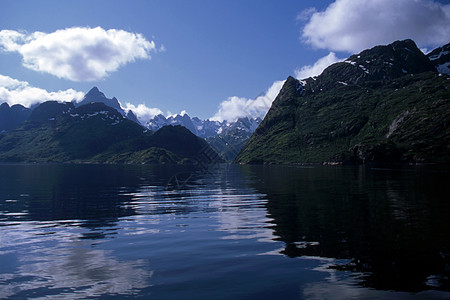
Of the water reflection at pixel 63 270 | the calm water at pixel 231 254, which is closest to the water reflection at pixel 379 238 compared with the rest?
the calm water at pixel 231 254

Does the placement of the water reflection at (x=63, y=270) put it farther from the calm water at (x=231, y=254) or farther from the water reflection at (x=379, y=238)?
the water reflection at (x=379, y=238)

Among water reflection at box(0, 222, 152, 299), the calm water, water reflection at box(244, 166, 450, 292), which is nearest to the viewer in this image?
the calm water

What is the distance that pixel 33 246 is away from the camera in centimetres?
2273

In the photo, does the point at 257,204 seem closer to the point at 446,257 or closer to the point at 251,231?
the point at 251,231

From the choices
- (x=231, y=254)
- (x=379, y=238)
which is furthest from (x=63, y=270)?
(x=379, y=238)

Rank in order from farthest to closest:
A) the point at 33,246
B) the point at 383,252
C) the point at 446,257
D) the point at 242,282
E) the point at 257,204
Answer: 1. the point at 257,204
2. the point at 33,246
3. the point at 383,252
4. the point at 446,257
5. the point at 242,282

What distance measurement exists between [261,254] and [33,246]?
1762cm

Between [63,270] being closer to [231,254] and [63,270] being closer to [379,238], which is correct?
[231,254]

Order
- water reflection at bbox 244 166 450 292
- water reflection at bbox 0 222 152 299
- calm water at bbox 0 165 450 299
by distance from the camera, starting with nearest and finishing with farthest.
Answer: calm water at bbox 0 165 450 299 < water reflection at bbox 0 222 152 299 < water reflection at bbox 244 166 450 292

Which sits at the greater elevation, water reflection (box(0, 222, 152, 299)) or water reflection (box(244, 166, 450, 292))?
water reflection (box(0, 222, 152, 299))

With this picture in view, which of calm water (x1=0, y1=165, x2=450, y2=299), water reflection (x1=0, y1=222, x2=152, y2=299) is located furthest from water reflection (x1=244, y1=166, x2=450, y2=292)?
water reflection (x1=0, y1=222, x2=152, y2=299)

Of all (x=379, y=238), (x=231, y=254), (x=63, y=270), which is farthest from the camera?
(x=379, y=238)

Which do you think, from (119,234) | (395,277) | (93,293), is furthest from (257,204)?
(93,293)

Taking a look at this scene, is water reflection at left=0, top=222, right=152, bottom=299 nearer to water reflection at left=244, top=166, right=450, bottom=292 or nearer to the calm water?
the calm water
